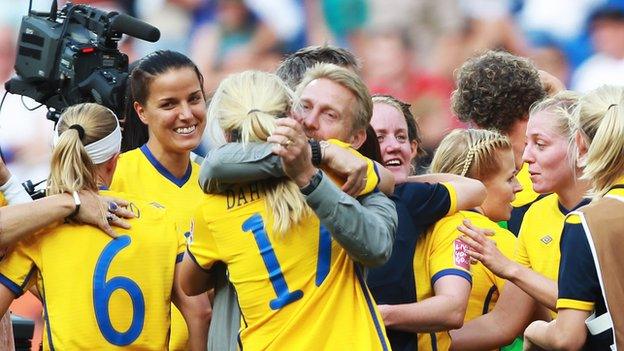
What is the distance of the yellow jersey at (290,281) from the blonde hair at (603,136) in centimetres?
71

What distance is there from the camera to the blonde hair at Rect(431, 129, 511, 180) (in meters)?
4.84

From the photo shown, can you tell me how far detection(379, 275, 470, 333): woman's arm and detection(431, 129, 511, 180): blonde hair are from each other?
770mm

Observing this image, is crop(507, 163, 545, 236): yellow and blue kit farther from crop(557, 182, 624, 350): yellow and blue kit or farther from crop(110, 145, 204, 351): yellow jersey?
crop(557, 182, 624, 350): yellow and blue kit

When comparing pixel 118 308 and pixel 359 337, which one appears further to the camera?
pixel 118 308

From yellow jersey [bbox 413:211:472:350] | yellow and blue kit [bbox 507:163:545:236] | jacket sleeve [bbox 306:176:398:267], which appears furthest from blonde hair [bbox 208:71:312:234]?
yellow and blue kit [bbox 507:163:545:236]

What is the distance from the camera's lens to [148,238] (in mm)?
4125

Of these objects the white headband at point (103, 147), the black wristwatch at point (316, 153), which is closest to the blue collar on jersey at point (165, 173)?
the white headband at point (103, 147)

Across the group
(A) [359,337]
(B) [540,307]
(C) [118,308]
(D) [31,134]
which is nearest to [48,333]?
(C) [118,308]

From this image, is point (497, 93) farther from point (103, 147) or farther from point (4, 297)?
point (4, 297)

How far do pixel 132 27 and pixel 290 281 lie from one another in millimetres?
1635

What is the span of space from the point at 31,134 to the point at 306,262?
13.9 feet

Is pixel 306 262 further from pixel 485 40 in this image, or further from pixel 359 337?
pixel 485 40

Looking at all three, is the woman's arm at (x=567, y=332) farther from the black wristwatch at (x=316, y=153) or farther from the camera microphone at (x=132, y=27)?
the camera microphone at (x=132, y=27)

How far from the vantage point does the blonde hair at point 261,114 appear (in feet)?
12.2
